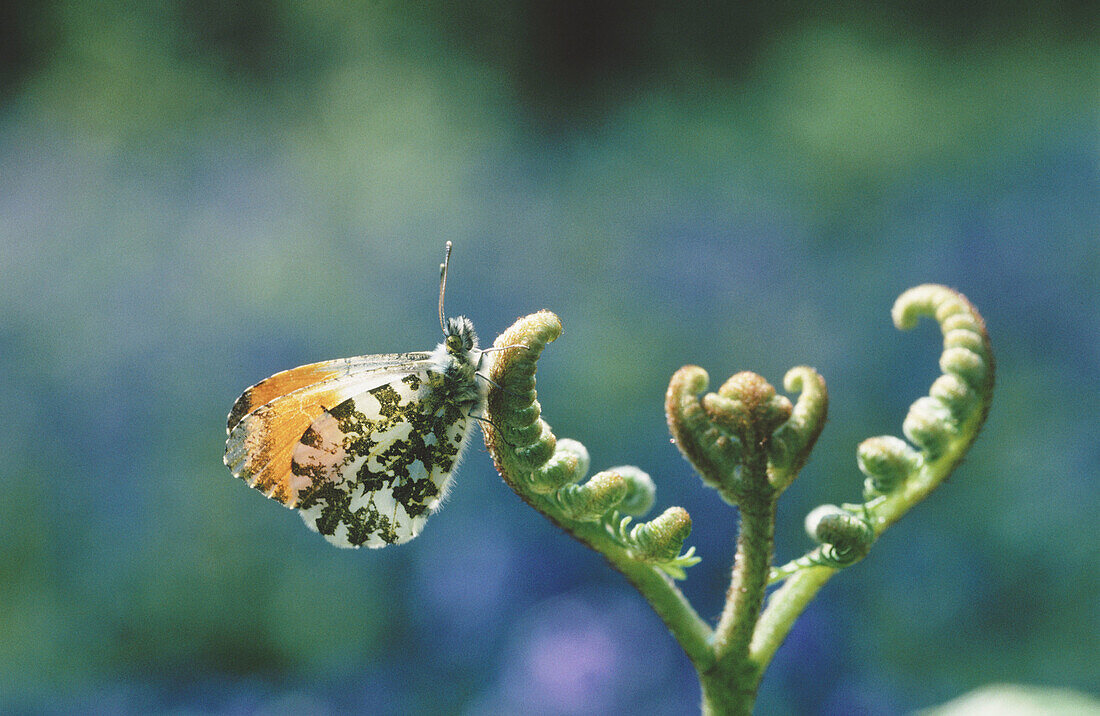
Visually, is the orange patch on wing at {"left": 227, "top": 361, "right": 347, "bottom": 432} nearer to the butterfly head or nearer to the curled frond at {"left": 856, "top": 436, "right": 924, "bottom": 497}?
the butterfly head

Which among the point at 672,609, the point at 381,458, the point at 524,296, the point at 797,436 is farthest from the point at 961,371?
the point at 524,296

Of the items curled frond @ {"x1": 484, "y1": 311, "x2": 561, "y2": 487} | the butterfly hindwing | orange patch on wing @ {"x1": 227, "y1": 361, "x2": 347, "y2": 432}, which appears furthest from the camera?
orange patch on wing @ {"x1": 227, "y1": 361, "x2": 347, "y2": 432}

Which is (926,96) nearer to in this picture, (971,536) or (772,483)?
(971,536)

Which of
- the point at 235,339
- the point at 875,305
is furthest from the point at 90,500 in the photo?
the point at 875,305

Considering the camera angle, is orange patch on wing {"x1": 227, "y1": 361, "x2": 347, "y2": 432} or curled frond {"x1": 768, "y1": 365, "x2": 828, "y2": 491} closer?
curled frond {"x1": 768, "y1": 365, "x2": 828, "y2": 491}

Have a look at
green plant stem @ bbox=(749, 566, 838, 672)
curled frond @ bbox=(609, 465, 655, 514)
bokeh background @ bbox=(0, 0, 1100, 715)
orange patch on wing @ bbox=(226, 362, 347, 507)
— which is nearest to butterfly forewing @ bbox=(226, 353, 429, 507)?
orange patch on wing @ bbox=(226, 362, 347, 507)

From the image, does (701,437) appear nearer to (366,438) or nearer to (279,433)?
(366,438)

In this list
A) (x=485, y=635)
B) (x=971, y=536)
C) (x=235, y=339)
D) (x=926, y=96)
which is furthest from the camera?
(x=926, y=96)

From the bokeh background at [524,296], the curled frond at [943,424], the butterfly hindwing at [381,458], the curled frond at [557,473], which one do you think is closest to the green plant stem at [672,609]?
the curled frond at [557,473]
